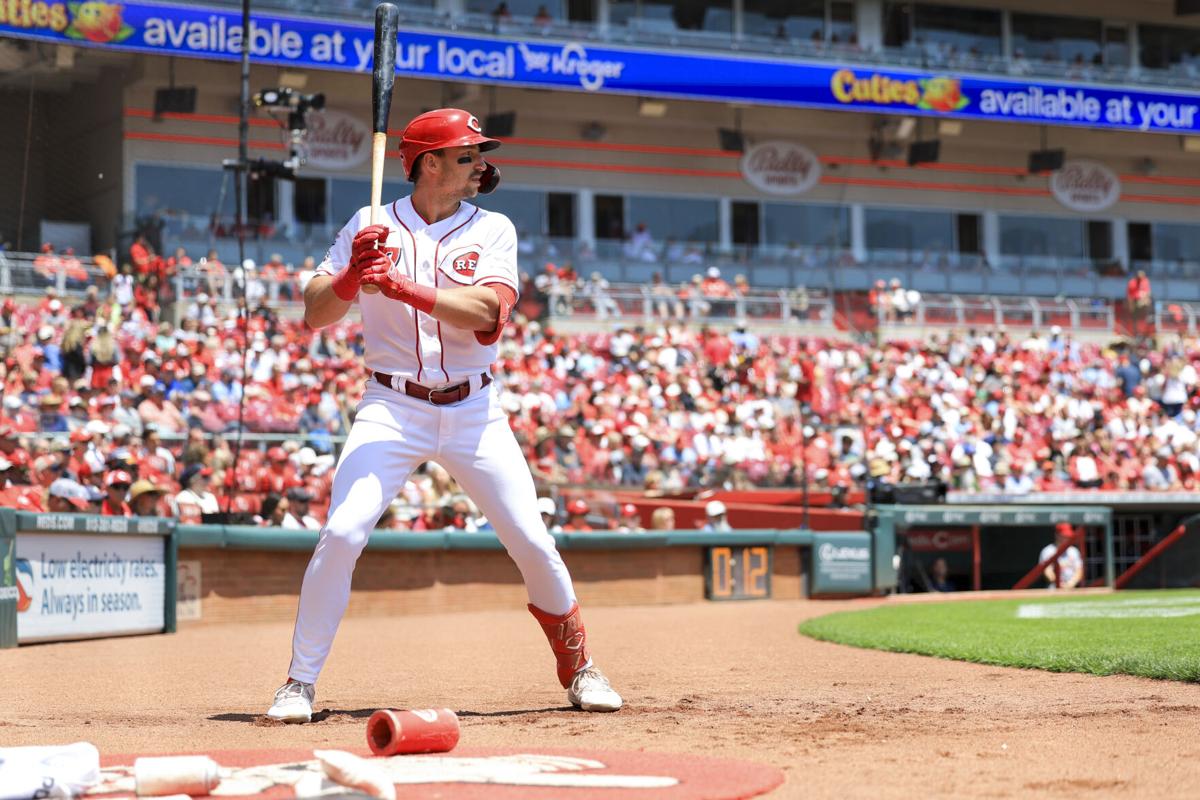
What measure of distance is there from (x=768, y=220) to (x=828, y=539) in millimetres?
15908

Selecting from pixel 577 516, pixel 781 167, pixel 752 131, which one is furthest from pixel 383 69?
pixel 781 167

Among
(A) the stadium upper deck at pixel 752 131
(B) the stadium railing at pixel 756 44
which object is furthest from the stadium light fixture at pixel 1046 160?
(B) the stadium railing at pixel 756 44

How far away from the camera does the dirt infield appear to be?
406 cm

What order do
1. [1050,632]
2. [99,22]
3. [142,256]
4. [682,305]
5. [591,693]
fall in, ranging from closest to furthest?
[591,693] → [1050,632] → [142,256] → [99,22] → [682,305]

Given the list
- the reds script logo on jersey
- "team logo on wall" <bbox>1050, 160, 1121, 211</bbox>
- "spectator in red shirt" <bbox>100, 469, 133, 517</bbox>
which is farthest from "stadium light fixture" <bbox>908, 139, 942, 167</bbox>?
the reds script logo on jersey

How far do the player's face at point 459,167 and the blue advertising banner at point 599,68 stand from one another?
16.4 meters

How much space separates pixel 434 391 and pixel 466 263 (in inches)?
19.3

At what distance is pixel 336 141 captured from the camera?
89.9 feet

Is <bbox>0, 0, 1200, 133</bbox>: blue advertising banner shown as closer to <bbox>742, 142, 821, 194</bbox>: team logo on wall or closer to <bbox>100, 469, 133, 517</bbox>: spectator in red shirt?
<bbox>742, 142, 821, 194</bbox>: team logo on wall

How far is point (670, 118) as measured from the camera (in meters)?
30.8

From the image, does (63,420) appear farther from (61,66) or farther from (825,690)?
(825,690)

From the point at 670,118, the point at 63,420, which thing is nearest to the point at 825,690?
the point at 63,420

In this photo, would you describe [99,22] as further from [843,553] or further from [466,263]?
[466,263]

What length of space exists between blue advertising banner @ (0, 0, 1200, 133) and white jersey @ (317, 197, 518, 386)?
16403 mm
